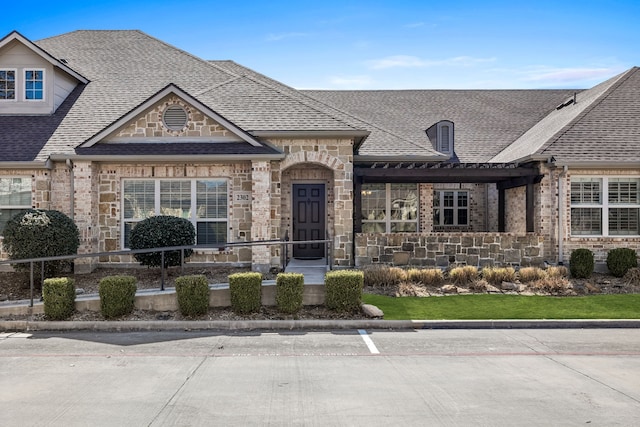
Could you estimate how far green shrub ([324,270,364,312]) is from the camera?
1140cm

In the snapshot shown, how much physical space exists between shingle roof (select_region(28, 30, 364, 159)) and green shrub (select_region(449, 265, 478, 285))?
494 centimetres

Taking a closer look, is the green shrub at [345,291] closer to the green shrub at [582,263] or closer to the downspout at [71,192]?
the green shrub at [582,263]

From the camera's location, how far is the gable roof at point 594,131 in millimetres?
16156

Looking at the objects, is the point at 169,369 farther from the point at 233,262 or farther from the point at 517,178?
the point at 517,178

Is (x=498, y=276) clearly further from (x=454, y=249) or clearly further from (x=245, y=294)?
(x=245, y=294)

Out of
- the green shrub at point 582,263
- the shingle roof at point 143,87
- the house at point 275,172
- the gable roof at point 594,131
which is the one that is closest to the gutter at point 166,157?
the house at point 275,172

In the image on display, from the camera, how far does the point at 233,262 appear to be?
15.7 m

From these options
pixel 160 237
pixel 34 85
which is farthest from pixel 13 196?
pixel 160 237

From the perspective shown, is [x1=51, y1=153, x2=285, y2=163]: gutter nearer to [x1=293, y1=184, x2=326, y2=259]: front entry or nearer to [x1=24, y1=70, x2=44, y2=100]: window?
[x1=293, y1=184, x2=326, y2=259]: front entry

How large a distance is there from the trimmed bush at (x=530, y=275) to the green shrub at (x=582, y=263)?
4.61 ft

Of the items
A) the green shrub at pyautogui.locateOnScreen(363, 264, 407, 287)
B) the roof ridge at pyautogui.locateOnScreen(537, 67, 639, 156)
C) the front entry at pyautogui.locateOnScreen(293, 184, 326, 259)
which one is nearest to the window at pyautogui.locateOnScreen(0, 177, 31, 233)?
the front entry at pyautogui.locateOnScreen(293, 184, 326, 259)

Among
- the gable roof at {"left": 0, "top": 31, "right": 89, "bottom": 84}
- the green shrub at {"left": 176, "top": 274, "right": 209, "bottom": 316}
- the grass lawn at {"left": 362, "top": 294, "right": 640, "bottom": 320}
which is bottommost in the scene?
the grass lawn at {"left": 362, "top": 294, "right": 640, "bottom": 320}

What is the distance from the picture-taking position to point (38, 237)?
43.2 ft

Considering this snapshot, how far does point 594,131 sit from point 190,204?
1316cm
